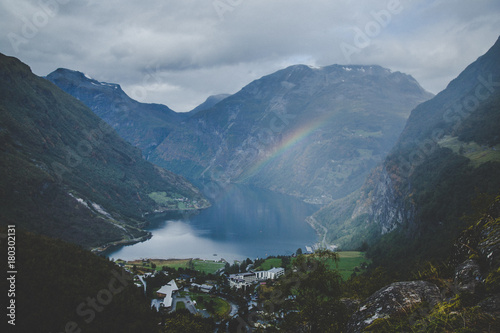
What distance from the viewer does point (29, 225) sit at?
11369cm

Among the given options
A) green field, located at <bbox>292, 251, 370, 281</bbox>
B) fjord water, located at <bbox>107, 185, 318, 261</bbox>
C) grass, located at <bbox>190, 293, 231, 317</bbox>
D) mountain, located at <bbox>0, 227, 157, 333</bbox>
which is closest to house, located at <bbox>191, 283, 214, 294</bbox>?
grass, located at <bbox>190, 293, 231, 317</bbox>

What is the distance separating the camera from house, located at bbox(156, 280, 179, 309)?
5824cm

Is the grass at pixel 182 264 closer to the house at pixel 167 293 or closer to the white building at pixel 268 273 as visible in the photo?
the white building at pixel 268 273

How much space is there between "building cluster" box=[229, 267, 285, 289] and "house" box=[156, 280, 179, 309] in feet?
51.6

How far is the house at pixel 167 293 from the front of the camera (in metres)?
58.2

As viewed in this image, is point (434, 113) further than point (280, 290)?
Yes

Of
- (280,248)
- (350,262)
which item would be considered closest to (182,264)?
(280,248)

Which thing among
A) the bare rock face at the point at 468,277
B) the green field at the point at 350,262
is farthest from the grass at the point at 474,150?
the bare rock face at the point at 468,277

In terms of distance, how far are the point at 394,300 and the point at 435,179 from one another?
107 m

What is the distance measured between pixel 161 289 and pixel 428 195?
81.9 m

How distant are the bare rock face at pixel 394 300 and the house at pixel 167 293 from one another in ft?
184

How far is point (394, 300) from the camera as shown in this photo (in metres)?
7.75

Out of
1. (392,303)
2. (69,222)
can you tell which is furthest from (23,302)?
(69,222)

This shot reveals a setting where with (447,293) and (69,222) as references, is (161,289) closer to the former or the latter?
(447,293)
